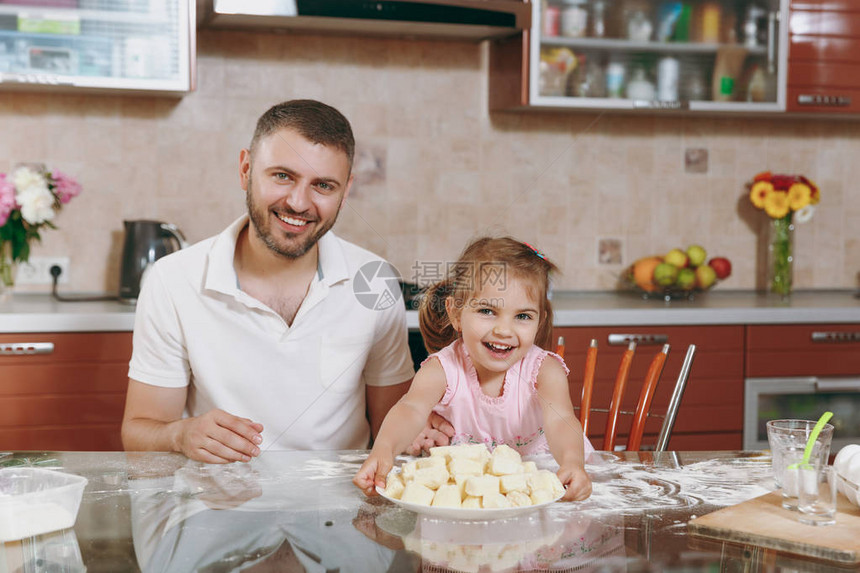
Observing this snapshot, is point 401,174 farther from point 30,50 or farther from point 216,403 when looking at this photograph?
point 216,403

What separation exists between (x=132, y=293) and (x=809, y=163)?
258 centimetres

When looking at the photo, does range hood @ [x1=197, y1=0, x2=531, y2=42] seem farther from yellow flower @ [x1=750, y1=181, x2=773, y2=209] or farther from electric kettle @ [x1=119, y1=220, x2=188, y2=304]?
yellow flower @ [x1=750, y1=181, x2=773, y2=209]

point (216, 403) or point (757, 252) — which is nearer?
point (216, 403)

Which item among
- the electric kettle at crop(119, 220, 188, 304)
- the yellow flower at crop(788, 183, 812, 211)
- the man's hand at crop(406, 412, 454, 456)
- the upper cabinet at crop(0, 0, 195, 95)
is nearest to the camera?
the man's hand at crop(406, 412, 454, 456)

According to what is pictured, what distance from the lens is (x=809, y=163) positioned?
3.62 meters

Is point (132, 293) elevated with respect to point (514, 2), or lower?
lower

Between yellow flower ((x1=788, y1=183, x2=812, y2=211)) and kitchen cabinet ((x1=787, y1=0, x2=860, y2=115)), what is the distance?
28 cm

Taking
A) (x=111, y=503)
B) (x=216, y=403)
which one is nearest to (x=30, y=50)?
(x=216, y=403)

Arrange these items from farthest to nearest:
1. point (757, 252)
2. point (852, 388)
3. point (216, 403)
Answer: point (757, 252) < point (852, 388) < point (216, 403)

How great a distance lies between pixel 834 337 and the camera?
9.69 feet

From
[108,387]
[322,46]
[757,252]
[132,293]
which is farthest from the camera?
[757,252]

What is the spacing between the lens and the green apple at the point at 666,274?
3145 mm

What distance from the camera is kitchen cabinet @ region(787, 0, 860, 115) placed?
3.17 metres

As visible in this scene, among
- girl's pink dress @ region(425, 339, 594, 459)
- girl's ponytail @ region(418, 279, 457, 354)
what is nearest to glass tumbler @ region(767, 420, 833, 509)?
girl's pink dress @ region(425, 339, 594, 459)
